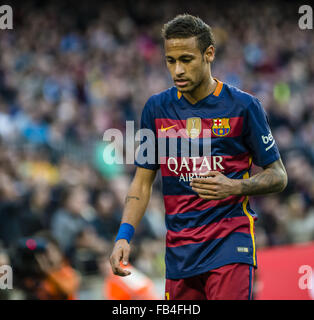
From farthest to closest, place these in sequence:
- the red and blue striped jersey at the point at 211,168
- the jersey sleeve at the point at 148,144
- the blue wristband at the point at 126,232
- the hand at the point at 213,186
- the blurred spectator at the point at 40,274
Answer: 1. the blurred spectator at the point at 40,274
2. the jersey sleeve at the point at 148,144
3. the blue wristband at the point at 126,232
4. the red and blue striped jersey at the point at 211,168
5. the hand at the point at 213,186

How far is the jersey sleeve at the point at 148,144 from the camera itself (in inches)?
153

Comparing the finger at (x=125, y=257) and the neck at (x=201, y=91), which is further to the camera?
the neck at (x=201, y=91)

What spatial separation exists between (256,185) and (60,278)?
2.71 meters

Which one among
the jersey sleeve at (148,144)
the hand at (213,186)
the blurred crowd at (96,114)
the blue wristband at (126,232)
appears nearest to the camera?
the hand at (213,186)

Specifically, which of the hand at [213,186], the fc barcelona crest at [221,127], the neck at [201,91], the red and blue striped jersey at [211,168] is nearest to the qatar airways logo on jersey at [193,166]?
the red and blue striped jersey at [211,168]

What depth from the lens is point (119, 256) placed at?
11.8ft

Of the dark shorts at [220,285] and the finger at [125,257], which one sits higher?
the finger at [125,257]

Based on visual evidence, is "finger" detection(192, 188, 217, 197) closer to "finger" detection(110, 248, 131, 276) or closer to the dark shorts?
the dark shorts

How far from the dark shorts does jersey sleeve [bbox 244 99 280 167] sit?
669 millimetres

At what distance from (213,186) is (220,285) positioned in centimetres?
61

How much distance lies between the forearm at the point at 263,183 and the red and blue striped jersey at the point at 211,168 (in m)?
0.09

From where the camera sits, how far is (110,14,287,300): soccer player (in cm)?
357

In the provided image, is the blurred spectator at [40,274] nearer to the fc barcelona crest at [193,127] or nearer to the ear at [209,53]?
the fc barcelona crest at [193,127]

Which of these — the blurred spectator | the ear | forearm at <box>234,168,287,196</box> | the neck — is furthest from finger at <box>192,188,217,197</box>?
the blurred spectator
